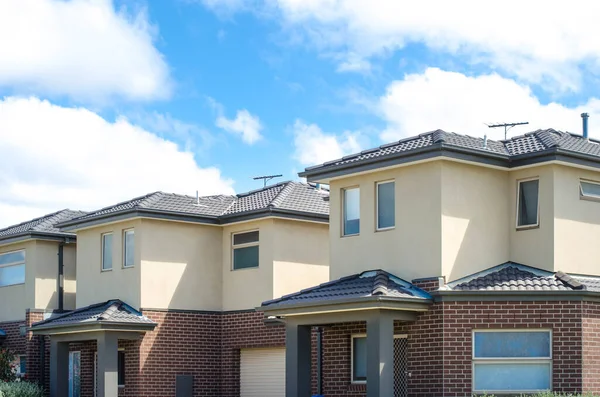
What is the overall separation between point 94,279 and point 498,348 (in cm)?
1401

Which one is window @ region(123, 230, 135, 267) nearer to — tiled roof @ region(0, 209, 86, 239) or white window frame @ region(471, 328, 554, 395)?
tiled roof @ region(0, 209, 86, 239)

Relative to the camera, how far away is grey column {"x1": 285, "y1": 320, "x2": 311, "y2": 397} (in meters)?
24.0

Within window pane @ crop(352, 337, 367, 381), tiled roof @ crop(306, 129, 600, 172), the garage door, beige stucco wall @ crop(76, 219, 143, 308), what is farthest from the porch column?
beige stucco wall @ crop(76, 219, 143, 308)

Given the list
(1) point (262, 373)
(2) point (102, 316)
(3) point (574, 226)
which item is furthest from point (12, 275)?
(3) point (574, 226)

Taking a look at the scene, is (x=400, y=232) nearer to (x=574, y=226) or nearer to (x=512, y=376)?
(x=574, y=226)

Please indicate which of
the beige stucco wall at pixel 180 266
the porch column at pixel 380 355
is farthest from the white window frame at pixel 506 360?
the beige stucco wall at pixel 180 266

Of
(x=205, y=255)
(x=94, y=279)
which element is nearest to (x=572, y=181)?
(x=205, y=255)

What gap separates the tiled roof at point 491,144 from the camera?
24092 millimetres

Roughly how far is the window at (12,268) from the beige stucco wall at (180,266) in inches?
257

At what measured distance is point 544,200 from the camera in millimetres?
23859

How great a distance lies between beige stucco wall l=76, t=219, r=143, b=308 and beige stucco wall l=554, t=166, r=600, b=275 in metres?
12.2

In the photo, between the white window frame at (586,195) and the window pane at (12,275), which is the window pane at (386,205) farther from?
the window pane at (12,275)

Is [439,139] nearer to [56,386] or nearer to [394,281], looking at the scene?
[394,281]

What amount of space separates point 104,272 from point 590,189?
14.6 m
